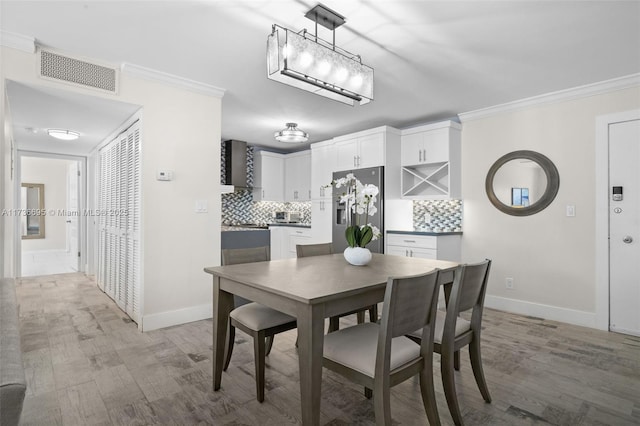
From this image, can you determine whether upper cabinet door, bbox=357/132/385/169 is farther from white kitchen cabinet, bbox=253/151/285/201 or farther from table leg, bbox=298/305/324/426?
table leg, bbox=298/305/324/426

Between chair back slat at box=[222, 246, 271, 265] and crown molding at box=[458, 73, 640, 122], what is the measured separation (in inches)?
127

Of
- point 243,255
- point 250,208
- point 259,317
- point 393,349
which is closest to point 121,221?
Result: point 243,255

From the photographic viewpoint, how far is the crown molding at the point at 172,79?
3.15 m

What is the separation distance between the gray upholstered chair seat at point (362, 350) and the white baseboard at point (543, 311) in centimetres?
284

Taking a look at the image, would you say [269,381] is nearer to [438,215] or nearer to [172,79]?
[172,79]

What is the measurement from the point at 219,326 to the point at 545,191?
364 cm

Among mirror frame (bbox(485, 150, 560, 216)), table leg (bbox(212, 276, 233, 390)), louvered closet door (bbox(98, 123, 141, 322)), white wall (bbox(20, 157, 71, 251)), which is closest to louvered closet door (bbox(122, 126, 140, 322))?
louvered closet door (bbox(98, 123, 141, 322))

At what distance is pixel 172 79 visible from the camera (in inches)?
133

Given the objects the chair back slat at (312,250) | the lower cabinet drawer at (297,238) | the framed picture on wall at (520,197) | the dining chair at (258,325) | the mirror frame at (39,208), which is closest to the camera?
the dining chair at (258,325)

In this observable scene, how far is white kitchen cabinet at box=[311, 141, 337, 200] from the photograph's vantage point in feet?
18.0

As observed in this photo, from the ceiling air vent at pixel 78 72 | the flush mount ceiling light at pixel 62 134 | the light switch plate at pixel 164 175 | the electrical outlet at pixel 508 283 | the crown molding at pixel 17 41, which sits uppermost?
the crown molding at pixel 17 41

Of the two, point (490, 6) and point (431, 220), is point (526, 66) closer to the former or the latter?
point (490, 6)

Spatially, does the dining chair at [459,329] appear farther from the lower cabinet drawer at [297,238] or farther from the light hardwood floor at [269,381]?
the lower cabinet drawer at [297,238]

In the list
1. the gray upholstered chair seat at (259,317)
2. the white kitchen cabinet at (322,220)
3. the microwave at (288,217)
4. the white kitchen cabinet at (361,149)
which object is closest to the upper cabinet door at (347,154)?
the white kitchen cabinet at (361,149)
